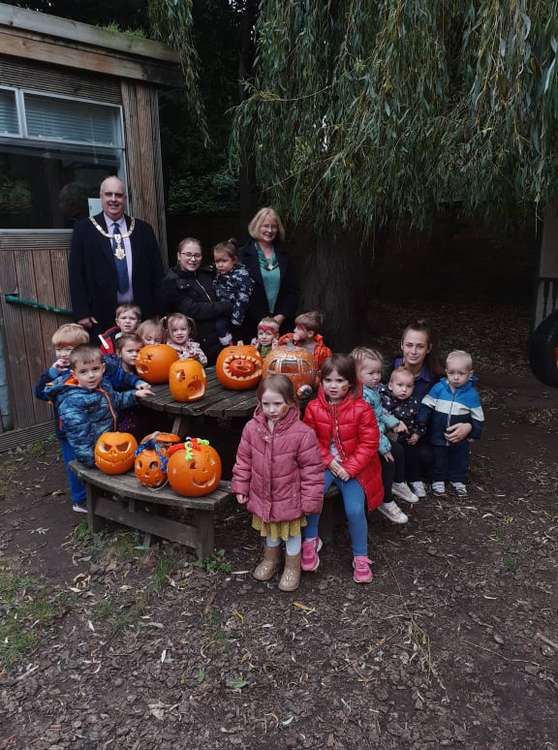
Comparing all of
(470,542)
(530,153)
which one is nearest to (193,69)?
(530,153)

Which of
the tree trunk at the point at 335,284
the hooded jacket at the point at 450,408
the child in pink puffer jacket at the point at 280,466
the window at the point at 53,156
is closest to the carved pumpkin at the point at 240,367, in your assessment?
the child in pink puffer jacket at the point at 280,466

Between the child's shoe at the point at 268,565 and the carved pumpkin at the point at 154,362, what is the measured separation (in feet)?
4.58

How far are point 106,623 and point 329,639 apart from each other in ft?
3.70

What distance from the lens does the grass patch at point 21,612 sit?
111 inches

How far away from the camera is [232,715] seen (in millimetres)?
2414

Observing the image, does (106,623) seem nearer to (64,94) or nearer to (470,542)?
(470,542)

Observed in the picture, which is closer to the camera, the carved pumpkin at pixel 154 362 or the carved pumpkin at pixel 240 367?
the carved pumpkin at pixel 240 367

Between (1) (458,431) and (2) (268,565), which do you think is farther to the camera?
(1) (458,431)

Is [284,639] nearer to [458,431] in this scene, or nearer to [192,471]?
[192,471]

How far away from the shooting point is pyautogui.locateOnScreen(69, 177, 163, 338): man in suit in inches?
186

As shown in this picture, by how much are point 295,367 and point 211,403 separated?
1.86 ft

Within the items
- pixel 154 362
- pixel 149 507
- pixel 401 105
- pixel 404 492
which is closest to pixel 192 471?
pixel 149 507

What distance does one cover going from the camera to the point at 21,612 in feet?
10.1

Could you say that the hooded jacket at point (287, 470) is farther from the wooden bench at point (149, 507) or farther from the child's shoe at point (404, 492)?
the child's shoe at point (404, 492)
